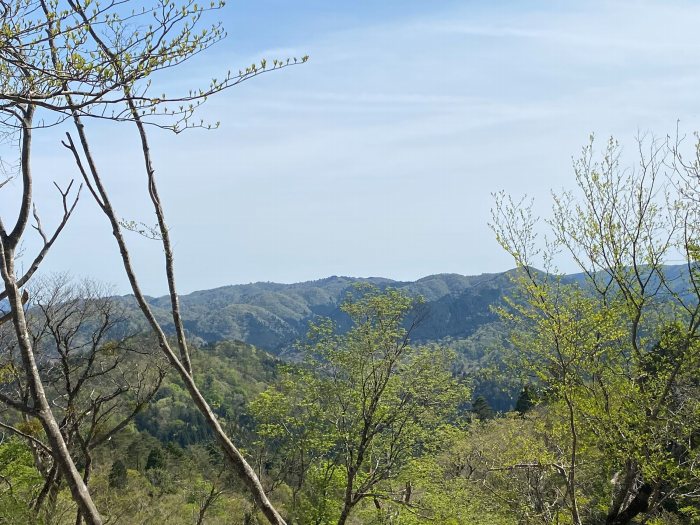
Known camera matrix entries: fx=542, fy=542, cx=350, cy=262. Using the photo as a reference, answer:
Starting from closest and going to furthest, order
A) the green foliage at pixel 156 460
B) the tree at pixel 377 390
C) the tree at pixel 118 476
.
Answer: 1. the tree at pixel 377 390
2. the tree at pixel 118 476
3. the green foliage at pixel 156 460

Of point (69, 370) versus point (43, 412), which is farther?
point (69, 370)

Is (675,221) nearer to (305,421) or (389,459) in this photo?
(389,459)

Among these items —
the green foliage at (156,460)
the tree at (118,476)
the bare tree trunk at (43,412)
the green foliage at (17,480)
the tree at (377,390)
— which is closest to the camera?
the bare tree trunk at (43,412)

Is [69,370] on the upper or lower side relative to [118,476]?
upper

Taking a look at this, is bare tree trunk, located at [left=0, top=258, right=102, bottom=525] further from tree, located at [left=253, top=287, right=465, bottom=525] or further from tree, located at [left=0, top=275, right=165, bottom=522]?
tree, located at [left=253, top=287, right=465, bottom=525]

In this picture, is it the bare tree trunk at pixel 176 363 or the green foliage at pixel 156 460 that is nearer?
the bare tree trunk at pixel 176 363

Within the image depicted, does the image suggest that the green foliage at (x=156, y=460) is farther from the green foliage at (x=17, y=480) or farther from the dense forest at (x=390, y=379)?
the green foliage at (x=17, y=480)

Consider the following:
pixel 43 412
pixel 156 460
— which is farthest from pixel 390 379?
pixel 156 460

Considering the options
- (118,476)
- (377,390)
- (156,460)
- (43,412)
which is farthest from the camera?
(156,460)

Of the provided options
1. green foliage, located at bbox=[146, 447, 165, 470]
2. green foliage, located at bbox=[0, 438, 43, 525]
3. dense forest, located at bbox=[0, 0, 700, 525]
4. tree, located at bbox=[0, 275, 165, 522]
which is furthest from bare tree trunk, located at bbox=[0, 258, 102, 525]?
green foliage, located at bbox=[146, 447, 165, 470]

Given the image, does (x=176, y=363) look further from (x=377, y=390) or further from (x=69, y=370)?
(x=377, y=390)

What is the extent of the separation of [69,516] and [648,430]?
17748 mm

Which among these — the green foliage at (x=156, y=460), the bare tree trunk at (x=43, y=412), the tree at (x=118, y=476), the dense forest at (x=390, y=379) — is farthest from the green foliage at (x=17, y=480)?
the green foliage at (x=156, y=460)

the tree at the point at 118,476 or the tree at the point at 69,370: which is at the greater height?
the tree at the point at 69,370
